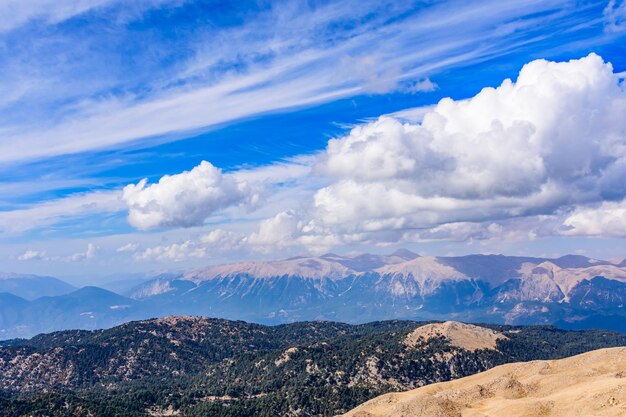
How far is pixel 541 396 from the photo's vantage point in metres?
166

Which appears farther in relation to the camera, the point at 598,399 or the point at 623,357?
the point at 623,357

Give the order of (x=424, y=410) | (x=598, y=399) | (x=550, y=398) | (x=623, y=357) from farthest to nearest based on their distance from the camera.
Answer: (x=623, y=357), (x=424, y=410), (x=550, y=398), (x=598, y=399)

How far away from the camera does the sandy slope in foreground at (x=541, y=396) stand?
442ft

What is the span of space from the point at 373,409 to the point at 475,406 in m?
43.9

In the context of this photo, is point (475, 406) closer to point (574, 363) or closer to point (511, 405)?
point (511, 405)

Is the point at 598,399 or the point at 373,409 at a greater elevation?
the point at 598,399

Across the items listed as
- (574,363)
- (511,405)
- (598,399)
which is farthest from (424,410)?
(574,363)

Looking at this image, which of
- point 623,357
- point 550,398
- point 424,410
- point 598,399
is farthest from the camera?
point 623,357

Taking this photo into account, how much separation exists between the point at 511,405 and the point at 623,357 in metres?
67.0

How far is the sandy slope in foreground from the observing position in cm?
13468

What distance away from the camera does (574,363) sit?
19850cm

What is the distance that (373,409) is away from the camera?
7840 inches

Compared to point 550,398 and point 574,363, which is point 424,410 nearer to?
point 550,398

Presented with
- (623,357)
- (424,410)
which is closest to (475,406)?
(424,410)
